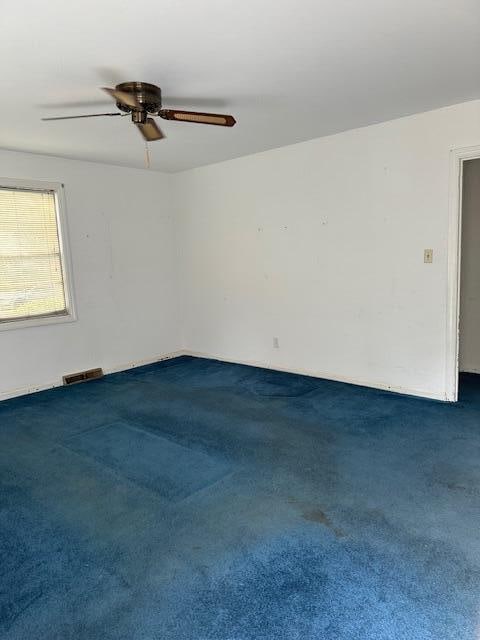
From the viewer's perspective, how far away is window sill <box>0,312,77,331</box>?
14.4 feet

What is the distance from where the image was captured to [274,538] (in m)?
2.13

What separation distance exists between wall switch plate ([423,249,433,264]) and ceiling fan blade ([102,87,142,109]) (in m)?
2.56

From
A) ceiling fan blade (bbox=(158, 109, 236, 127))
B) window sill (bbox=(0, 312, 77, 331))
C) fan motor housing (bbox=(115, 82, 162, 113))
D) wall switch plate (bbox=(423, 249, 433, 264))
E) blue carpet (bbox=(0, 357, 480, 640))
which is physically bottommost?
blue carpet (bbox=(0, 357, 480, 640))

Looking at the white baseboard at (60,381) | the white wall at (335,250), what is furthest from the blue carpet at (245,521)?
the white wall at (335,250)

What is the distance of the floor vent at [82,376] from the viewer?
488cm

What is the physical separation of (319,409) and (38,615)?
259 centimetres

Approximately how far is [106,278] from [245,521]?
3.70 m

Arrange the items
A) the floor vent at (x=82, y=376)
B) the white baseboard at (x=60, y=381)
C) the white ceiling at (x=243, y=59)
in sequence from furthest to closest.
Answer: the floor vent at (x=82, y=376) < the white baseboard at (x=60, y=381) < the white ceiling at (x=243, y=59)

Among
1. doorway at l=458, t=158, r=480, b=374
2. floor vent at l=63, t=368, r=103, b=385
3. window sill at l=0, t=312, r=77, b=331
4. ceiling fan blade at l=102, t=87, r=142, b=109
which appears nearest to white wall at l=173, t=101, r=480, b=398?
doorway at l=458, t=158, r=480, b=374

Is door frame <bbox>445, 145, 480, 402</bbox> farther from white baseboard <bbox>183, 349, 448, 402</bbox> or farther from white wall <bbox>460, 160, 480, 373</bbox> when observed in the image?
white wall <bbox>460, 160, 480, 373</bbox>

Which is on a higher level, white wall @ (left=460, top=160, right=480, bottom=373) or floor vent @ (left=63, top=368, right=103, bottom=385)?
white wall @ (left=460, top=160, right=480, bottom=373)

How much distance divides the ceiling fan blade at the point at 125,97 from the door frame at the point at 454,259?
8.14ft

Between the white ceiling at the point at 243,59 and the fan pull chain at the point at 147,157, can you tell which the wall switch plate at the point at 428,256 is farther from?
the fan pull chain at the point at 147,157

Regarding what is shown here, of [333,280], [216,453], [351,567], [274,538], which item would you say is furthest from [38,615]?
[333,280]
